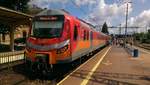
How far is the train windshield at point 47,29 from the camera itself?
49.0 feet

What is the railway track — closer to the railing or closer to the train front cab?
the railing

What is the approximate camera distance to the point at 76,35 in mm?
16812

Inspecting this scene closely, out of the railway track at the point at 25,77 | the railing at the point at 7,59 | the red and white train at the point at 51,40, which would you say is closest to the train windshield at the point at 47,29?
the red and white train at the point at 51,40

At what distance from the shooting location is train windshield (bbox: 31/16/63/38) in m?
14.9

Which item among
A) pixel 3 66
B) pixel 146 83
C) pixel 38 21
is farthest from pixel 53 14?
pixel 146 83

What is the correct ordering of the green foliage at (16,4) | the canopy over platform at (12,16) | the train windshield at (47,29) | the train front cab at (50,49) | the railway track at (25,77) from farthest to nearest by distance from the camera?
the green foliage at (16,4), the canopy over platform at (12,16), the train windshield at (47,29), the train front cab at (50,49), the railway track at (25,77)

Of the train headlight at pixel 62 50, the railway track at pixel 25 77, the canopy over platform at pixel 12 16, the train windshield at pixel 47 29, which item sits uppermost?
the canopy over platform at pixel 12 16

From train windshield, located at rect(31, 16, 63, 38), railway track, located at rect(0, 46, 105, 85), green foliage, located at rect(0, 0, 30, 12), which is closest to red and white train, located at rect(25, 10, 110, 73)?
train windshield, located at rect(31, 16, 63, 38)

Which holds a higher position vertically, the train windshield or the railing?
the train windshield

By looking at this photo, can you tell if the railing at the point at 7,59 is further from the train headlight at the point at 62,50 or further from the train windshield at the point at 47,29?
the train headlight at the point at 62,50

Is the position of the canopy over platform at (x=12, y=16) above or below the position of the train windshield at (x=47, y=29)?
above

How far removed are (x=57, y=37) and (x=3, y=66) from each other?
3.42m

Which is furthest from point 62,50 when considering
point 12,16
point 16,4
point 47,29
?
point 16,4

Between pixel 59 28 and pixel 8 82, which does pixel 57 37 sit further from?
pixel 8 82
